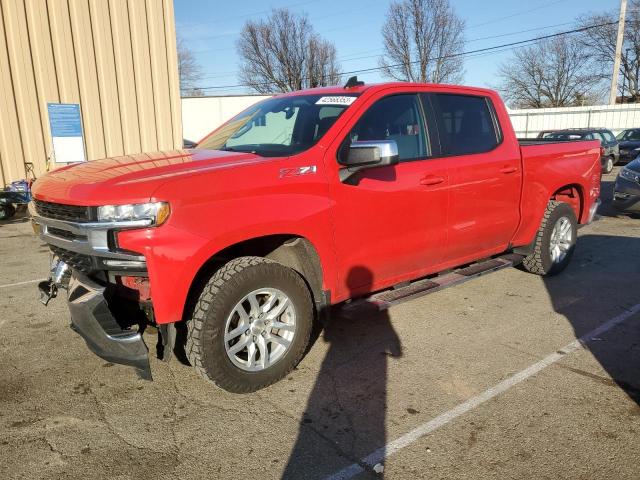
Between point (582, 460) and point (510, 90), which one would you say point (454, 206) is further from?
point (510, 90)

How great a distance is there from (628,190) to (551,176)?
184 inches

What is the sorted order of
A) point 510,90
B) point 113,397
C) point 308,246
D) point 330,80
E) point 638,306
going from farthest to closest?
point 510,90 → point 330,80 → point 638,306 → point 308,246 → point 113,397

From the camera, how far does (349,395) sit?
10.7 feet

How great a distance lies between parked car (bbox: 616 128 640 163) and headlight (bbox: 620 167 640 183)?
12917 mm

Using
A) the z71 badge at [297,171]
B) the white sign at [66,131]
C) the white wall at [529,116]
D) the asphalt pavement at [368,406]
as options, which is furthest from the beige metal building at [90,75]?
the z71 badge at [297,171]

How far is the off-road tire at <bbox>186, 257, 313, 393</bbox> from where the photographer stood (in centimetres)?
298

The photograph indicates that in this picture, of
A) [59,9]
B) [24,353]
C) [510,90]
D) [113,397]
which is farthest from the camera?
[510,90]

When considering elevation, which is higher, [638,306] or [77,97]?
[77,97]

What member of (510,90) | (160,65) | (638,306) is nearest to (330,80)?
(510,90)

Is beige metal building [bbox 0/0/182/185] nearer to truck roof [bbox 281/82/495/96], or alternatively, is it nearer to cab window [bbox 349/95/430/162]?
truck roof [bbox 281/82/495/96]

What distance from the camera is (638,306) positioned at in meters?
4.86

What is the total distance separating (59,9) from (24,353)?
33.3 feet

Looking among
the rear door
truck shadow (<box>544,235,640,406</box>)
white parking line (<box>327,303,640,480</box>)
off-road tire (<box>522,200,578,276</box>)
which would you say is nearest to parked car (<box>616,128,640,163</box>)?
truck shadow (<box>544,235,640,406</box>)

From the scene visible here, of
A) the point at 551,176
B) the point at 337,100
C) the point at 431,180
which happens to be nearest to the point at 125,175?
the point at 337,100
